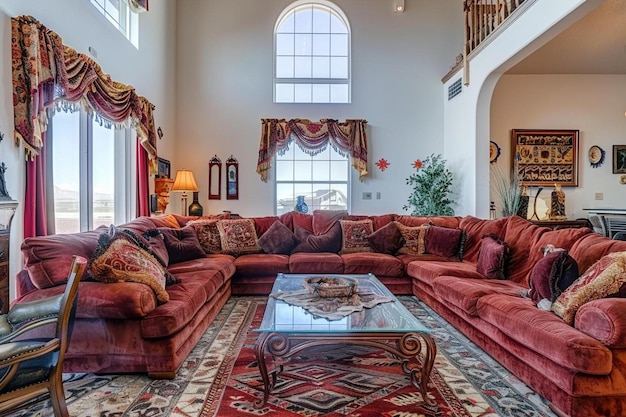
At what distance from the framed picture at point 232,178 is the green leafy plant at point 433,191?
2.93 metres

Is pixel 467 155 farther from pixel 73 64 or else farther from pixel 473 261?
pixel 73 64

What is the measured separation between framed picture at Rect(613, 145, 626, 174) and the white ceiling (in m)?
1.18

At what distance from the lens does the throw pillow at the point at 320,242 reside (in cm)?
468

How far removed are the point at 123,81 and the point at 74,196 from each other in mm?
1585

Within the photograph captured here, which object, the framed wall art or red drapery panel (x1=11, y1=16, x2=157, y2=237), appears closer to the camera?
red drapery panel (x1=11, y1=16, x2=157, y2=237)

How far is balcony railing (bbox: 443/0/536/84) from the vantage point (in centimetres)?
433

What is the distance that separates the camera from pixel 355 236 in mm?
4766

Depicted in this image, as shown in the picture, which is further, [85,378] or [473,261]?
[473,261]

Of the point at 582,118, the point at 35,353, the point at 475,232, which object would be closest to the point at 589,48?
the point at 582,118

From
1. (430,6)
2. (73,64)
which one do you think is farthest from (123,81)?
(430,6)

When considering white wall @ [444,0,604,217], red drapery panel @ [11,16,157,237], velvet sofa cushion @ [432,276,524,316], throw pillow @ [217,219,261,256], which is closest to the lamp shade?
throw pillow @ [217,219,261,256]

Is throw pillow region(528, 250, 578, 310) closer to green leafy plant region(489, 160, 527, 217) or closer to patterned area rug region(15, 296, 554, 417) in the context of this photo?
patterned area rug region(15, 296, 554, 417)

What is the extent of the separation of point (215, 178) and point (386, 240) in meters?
3.26

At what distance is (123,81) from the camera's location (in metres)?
4.38
